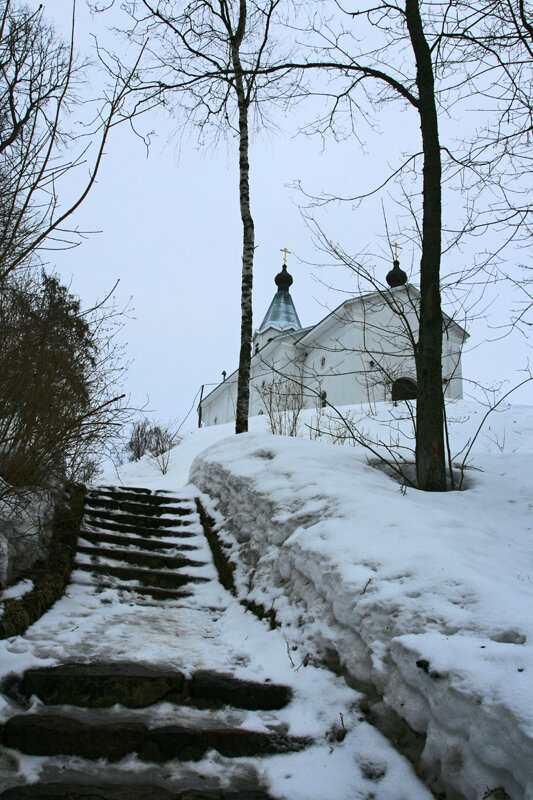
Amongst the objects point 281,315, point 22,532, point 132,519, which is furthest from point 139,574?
point 281,315

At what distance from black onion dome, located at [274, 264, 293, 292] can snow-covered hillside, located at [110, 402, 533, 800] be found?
101ft

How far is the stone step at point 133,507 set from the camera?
19.9 feet

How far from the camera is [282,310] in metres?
33.7

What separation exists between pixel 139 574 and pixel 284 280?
1267 inches

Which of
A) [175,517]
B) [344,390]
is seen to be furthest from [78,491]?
[344,390]

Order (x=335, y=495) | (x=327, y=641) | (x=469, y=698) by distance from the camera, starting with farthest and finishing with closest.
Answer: (x=335, y=495)
(x=327, y=641)
(x=469, y=698)

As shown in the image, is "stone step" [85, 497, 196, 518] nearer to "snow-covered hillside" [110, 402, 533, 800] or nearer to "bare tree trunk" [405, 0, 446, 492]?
"snow-covered hillside" [110, 402, 533, 800]

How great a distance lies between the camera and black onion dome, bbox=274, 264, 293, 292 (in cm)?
3500

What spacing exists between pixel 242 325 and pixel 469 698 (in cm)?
721

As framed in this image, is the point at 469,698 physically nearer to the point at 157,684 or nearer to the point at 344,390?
the point at 157,684

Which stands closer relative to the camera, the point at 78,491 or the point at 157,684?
the point at 157,684

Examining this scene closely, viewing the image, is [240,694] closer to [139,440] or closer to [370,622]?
[370,622]

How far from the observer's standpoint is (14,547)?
3.56 meters

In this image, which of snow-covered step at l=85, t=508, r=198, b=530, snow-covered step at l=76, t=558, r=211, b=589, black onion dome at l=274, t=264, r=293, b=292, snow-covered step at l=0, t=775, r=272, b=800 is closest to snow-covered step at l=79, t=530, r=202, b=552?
snow-covered step at l=85, t=508, r=198, b=530
